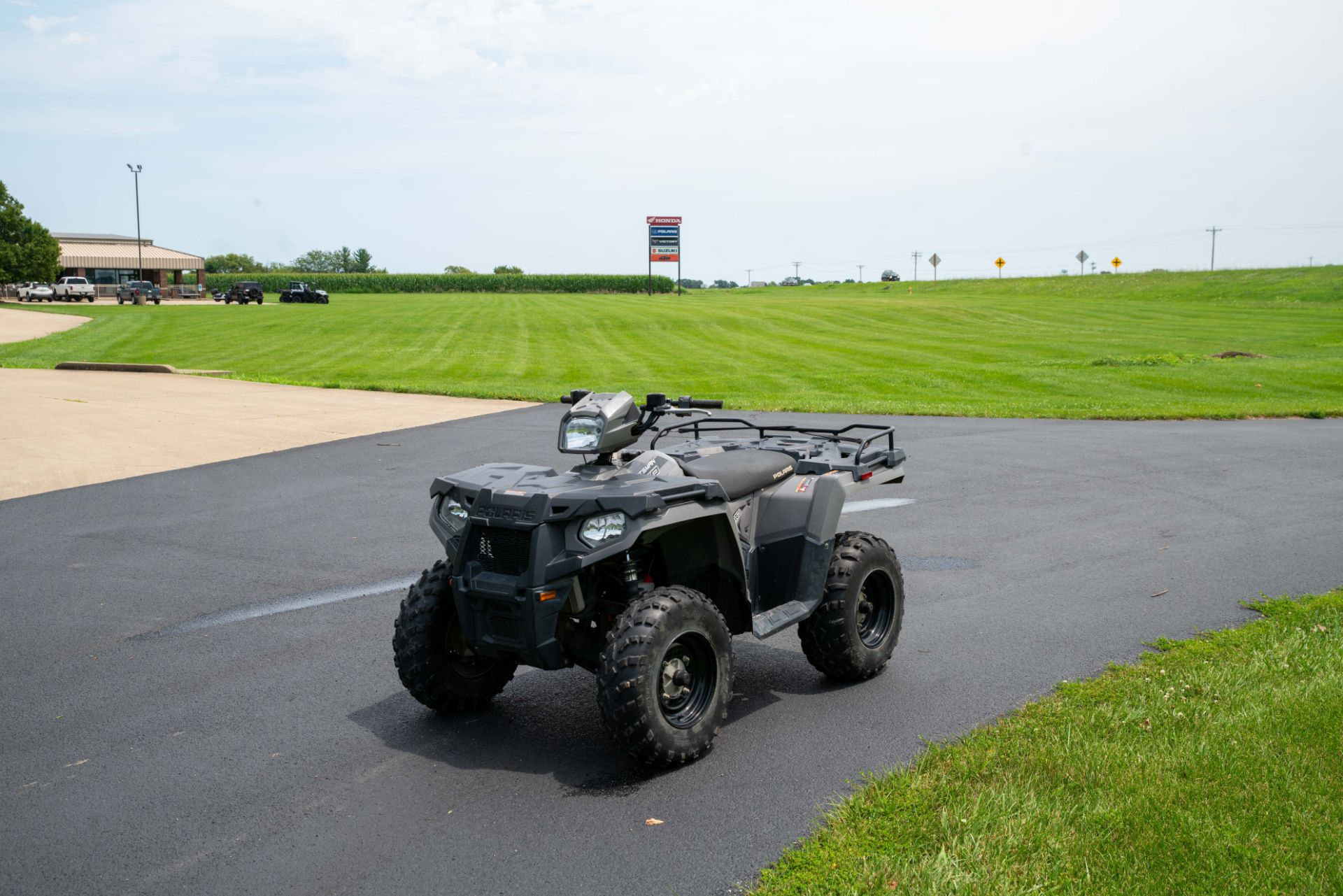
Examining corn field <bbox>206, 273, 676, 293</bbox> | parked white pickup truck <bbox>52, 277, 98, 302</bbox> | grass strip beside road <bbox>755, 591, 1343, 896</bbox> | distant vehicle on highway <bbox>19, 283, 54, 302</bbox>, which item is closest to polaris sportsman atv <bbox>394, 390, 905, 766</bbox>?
grass strip beside road <bbox>755, 591, 1343, 896</bbox>

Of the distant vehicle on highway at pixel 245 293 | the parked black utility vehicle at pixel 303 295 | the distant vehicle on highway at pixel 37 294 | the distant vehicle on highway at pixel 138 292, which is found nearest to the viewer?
the parked black utility vehicle at pixel 303 295

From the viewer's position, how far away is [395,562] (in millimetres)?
8727

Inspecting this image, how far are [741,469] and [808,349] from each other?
29.9m

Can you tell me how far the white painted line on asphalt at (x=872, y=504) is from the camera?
421 inches

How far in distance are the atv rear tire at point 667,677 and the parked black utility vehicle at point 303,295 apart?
70.7 m

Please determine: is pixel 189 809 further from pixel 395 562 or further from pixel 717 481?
pixel 395 562

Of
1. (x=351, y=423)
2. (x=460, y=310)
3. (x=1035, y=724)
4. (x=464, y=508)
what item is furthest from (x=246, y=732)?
(x=460, y=310)

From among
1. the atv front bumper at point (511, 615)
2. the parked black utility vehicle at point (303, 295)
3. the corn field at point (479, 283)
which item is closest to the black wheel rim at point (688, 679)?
the atv front bumper at point (511, 615)

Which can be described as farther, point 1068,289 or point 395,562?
point 1068,289

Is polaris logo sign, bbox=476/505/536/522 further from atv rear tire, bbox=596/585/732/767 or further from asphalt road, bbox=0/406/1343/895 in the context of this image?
asphalt road, bbox=0/406/1343/895

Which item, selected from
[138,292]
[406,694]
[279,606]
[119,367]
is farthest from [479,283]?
[406,694]

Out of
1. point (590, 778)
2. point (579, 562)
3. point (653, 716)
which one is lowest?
point (590, 778)

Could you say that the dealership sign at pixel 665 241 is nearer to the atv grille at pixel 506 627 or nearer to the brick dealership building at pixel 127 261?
the brick dealership building at pixel 127 261

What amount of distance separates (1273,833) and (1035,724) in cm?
124
